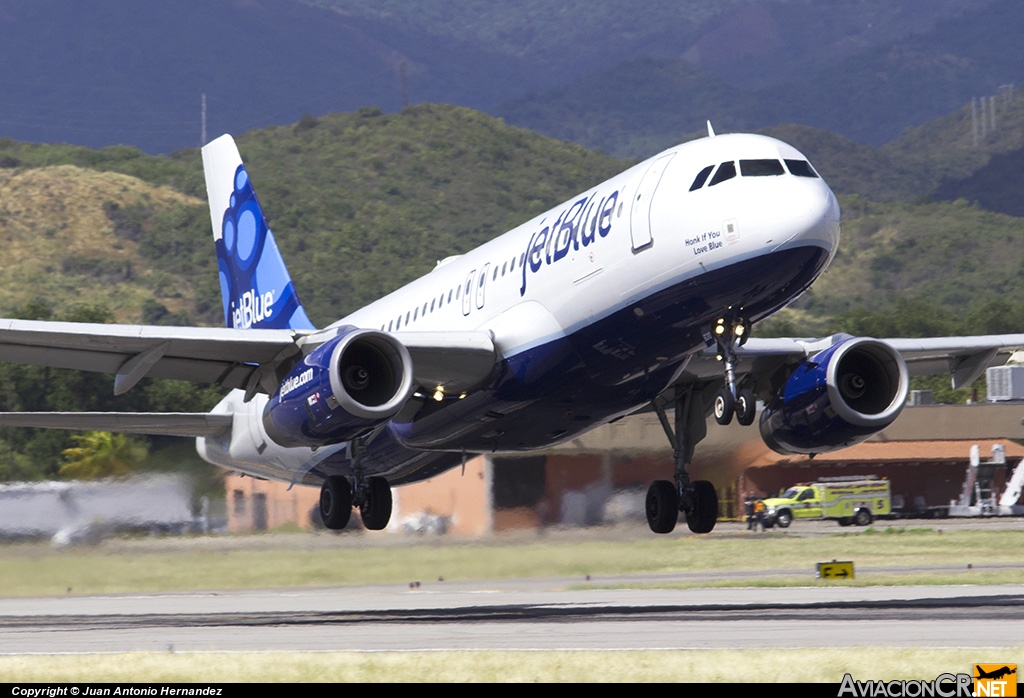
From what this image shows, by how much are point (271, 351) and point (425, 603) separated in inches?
338

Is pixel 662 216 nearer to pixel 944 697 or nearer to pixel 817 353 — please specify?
pixel 817 353

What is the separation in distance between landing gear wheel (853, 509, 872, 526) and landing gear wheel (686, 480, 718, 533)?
117 ft

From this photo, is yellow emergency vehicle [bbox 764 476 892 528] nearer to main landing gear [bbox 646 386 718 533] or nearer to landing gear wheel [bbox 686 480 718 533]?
main landing gear [bbox 646 386 718 533]

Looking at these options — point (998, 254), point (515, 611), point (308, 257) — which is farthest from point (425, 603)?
point (998, 254)

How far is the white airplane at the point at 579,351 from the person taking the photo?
22.9 metres

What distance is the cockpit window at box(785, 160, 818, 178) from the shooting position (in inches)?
894

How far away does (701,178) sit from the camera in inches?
909

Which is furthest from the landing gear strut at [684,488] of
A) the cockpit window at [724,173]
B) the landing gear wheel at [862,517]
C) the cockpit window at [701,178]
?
the landing gear wheel at [862,517]

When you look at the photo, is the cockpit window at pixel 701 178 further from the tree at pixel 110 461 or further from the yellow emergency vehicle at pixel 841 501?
the yellow emergency vehicle at pixel 841 501

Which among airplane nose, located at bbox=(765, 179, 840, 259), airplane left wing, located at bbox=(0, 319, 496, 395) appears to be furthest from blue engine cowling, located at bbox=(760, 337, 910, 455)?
airplane left wing, located at bbox=(0, 319, 496, 395)

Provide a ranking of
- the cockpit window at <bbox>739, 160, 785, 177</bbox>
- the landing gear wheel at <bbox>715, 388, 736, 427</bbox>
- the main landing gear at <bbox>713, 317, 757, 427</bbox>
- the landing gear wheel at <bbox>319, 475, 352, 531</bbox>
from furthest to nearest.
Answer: the landing gear wheel at <bbox>319, 475, 352, 531</bbox> < the landing gear wheel at <bbox>715, 388, 736, 427</bbox> < the main landing gear at <bbox>713, 317, 757, 427</bbox> < the cockpit window at <bbox>739, 160, 785, 177</bbox>

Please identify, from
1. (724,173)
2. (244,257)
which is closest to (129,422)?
(244,257)

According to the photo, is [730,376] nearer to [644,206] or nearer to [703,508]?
[644,206]

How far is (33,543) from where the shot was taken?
34812 mm
